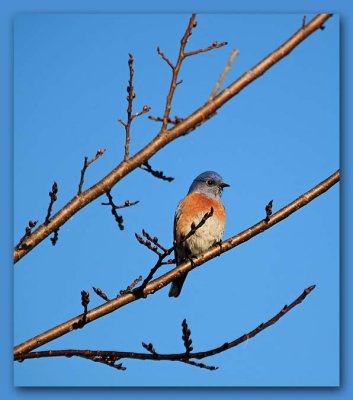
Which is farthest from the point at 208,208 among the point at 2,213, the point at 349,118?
the point at 2,213

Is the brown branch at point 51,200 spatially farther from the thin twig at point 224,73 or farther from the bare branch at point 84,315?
the thin twig at point 224,73

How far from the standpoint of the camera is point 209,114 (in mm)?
2090

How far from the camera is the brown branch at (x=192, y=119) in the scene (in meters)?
2.04

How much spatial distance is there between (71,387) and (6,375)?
343mm

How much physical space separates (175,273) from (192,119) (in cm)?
95

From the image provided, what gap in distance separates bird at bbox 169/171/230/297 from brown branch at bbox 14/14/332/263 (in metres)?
1.72

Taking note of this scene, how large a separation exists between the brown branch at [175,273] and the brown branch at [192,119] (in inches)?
15.2

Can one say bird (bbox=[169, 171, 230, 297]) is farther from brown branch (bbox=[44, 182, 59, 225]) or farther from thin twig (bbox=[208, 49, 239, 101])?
thin twig (bbox=[208, 49, 239, 101])

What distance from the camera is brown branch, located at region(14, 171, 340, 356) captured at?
7.96 feet

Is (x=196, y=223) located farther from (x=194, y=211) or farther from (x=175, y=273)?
(x=175, y=273)

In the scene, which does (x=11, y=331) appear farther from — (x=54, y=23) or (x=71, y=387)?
(x=54, y=23)

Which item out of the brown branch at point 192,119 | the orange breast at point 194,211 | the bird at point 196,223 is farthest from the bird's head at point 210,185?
the brown branch at point 192,119

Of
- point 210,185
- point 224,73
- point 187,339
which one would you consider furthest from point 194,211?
point 224,73

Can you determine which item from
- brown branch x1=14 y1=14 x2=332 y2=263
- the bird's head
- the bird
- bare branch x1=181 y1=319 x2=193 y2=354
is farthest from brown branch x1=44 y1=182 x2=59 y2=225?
the bird's head
